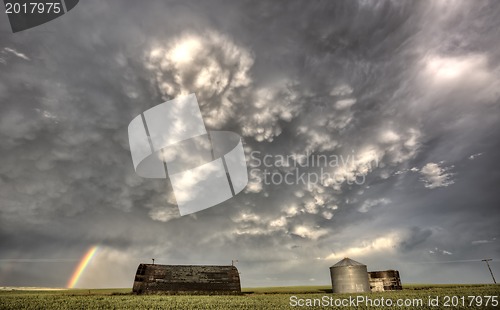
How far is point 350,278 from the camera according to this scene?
43156mm

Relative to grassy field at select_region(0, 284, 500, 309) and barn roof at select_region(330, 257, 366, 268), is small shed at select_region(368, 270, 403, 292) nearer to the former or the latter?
barn roof at select_region(330, 257, 366, 268)

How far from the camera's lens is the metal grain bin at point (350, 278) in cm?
4281

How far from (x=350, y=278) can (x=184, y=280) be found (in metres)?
28.5

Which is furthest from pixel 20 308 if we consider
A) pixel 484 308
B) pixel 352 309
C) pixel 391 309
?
pixel 484 308

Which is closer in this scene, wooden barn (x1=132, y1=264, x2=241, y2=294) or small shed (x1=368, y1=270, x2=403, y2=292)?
wooden barn (x1=132, y1=264, x2=241, y2=294)

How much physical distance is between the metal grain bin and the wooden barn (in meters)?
18.1

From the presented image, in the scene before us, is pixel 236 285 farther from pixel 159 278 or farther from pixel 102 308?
pixel 102 308

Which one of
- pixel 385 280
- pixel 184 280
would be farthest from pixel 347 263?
pixel 184 280

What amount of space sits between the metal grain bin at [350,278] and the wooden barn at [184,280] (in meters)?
18.1

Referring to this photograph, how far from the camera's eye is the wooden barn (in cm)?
4812

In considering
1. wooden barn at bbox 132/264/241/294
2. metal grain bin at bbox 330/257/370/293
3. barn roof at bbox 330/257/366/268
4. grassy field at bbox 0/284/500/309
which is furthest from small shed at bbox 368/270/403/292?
wooden barn at bbox 132/264/241/294

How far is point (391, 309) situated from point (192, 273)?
4075cm

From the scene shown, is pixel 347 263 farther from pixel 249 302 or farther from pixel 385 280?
pixel 249 302

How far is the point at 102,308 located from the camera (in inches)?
835
